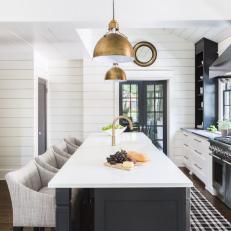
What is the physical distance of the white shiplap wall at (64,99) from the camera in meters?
7.58

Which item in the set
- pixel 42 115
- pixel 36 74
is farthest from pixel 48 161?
pixel 42 115

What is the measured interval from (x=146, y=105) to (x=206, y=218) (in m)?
4.00

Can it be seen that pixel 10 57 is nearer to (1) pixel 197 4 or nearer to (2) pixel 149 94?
(2) pixel 149 94

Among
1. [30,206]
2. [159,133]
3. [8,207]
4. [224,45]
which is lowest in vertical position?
[8,207]

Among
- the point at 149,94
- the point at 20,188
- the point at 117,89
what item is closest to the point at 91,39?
the point at 117,89

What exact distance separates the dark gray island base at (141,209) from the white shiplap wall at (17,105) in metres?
4.38

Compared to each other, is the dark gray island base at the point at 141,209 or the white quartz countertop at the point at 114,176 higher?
the white quartz countertop at the point at 114,176

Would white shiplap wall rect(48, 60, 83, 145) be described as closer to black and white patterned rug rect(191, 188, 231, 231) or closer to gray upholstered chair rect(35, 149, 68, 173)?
black and white patterned rug rect(191, 188, 231, 231)

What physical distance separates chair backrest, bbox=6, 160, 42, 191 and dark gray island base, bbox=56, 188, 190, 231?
2.13ft

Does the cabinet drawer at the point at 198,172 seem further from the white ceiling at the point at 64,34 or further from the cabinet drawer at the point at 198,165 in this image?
the white ceiling at the point at 64,34

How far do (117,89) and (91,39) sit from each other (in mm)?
1304

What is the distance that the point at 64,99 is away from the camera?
761 centimetres

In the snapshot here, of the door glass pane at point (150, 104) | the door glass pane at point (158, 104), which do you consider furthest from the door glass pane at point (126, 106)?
the door glass pane at point (158, 104)

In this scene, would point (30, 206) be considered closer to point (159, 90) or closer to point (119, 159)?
point (119, 159)
